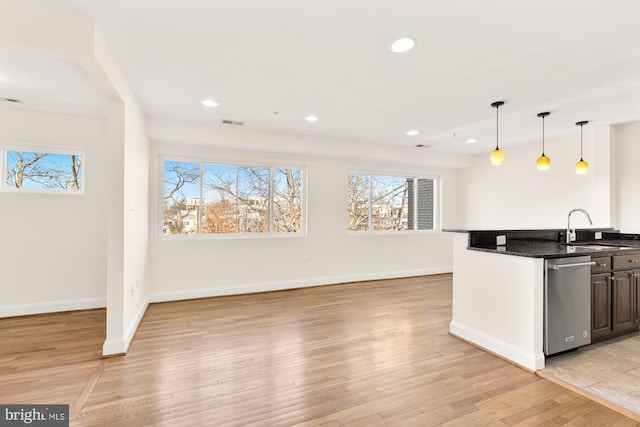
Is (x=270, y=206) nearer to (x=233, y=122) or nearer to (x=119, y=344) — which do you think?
(x=233, y=122)

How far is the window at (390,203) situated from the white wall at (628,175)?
3.06 metres

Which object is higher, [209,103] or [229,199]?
[209,103]

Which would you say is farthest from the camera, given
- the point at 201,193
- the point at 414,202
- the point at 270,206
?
the point at 414,202

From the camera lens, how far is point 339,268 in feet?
19.1

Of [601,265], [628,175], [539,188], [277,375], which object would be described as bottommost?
[277,375]

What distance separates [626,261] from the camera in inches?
125

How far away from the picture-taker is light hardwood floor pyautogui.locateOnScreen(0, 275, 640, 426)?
1.99 m

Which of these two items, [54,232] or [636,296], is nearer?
[636,296]

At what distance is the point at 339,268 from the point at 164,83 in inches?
164

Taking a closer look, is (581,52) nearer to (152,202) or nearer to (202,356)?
(202,356)

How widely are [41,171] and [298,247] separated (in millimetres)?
3829

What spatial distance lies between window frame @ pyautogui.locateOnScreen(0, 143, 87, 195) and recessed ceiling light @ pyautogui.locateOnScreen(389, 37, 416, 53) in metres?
4.27

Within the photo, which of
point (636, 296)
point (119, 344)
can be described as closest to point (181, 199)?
point (119, 344)

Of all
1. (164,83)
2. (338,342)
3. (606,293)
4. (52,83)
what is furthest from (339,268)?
(52,83)
